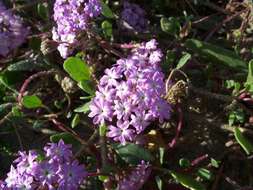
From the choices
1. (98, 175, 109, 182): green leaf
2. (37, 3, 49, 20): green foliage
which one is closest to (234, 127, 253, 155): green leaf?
(98, 175, 109, 182): green leaf

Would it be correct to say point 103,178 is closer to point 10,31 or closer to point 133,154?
point 133,154

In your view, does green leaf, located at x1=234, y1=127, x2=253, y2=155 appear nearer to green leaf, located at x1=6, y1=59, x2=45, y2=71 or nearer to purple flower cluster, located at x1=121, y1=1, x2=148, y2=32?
purple flower cluster, located at x1=121, y1=1, x2=148, y2=32

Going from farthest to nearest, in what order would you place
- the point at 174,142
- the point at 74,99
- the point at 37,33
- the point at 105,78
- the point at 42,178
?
the point at 37,33
the point at 74,99
the point at 174,142
the point at 105,78
the point at 42,178

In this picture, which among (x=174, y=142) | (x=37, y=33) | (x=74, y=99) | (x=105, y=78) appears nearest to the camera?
(x=105, y=78)

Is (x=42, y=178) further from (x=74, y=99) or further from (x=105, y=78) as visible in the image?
(x=74, y=99)

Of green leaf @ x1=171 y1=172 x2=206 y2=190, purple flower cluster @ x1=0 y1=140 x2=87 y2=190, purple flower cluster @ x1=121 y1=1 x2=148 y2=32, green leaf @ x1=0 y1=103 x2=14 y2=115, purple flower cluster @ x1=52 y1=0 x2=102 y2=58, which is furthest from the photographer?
purple flower cluster @ x1=121 y1=1 x2=148 y2=32

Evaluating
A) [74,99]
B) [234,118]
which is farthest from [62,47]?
[234,118]
